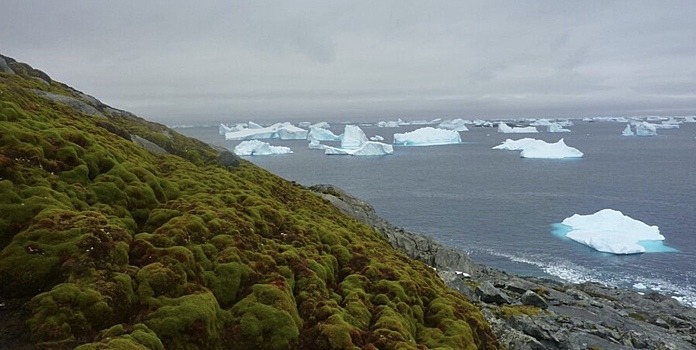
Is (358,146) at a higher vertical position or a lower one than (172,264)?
lower

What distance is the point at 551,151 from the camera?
161 m

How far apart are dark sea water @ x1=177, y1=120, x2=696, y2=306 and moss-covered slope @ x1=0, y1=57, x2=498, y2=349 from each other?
4506 centimetres

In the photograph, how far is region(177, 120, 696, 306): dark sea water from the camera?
58219 mm

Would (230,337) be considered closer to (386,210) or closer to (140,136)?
(140,136)

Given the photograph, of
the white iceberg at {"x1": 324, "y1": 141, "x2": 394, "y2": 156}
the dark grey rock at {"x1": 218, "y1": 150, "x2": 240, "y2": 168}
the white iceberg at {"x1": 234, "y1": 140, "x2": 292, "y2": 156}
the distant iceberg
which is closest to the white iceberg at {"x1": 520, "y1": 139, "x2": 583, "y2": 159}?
the white iceberg at {"x1": 324, "y1": 141, "x2": 394, "y2": 156}

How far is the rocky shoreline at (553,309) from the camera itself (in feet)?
74.4

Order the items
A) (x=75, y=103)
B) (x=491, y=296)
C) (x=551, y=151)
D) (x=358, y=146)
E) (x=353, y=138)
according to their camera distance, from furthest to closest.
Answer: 1. (x=353, y=138)
2. (x=358, y=146)
3. (x=551, y=151)
4. (x=491, y=296)
5. (x=75, y=103)

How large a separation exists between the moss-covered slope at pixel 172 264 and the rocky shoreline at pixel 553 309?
7.00m

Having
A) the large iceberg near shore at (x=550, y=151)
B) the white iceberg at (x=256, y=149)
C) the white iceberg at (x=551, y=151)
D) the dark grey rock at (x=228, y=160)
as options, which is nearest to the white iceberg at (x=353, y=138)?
the white iceberg at (x=256, y=149)

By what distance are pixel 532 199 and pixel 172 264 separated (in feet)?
294

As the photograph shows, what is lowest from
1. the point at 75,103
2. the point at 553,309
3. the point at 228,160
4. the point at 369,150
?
the point at 553,309

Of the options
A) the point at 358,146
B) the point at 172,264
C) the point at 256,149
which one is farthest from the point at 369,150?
the point at 172,264

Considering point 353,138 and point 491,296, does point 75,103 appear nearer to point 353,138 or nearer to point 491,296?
point 491,296

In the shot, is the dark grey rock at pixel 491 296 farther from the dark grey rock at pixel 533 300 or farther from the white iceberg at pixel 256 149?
the white iceberg at pixel 256 149
